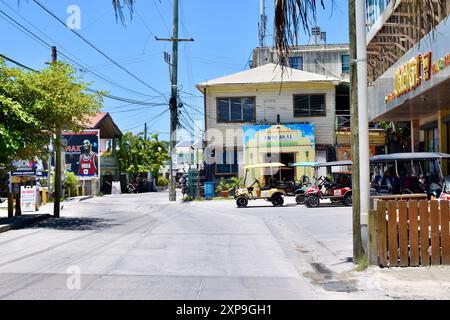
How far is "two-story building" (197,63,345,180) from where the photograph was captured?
37.3m

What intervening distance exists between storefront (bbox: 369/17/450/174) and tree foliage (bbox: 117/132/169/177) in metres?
35.8

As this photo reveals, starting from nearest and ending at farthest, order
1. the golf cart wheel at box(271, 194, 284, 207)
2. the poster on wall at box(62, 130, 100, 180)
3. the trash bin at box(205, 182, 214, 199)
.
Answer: the golf cart wheel at box(271, 194, 284, 207) < the trash bin at box(205, 182, 214, 199) < the poster on wall at box(62, 130, 100, 180)

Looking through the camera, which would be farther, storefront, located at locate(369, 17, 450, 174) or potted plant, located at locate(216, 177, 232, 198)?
potted plant, located at locate(216, 177, 232, 198)

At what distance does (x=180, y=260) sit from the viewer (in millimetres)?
11141

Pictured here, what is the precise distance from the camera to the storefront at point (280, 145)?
36500 mm

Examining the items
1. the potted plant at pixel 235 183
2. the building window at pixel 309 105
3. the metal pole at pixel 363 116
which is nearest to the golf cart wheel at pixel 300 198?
the potted plant at pixel 235 183

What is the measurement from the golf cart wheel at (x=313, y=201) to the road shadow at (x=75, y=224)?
944 cm

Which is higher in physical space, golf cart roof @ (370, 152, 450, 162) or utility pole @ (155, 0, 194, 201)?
utility pole @ (155, 0, 194, 201)

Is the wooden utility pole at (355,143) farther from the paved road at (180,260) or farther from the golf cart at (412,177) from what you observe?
the golf cart at (412,177)

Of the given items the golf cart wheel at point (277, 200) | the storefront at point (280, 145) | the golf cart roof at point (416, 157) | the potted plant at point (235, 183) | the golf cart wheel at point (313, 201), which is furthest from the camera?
the storefront at point (280, 145)

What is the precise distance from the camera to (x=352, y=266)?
1020 cm

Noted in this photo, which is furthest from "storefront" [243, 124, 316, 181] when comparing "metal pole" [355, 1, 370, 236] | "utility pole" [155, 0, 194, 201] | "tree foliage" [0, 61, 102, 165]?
"metal pole" [355, 1, 370, 236]

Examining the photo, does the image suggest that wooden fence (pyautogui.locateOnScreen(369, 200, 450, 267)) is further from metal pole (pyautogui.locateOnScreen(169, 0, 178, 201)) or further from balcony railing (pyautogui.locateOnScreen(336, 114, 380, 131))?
balcony railing (pyautogui.locateOnScreen(336, 114, 380, 131))
